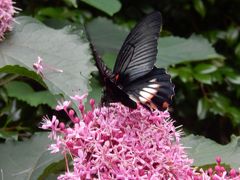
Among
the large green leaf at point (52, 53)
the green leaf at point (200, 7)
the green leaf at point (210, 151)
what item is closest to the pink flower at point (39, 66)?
the large green leaf at point (52, 53)

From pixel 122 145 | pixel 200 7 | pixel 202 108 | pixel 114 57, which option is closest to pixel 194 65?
pixel 202 108

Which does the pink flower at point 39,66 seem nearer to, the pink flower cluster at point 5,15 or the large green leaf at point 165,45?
the pink flower cluster at point 5,15

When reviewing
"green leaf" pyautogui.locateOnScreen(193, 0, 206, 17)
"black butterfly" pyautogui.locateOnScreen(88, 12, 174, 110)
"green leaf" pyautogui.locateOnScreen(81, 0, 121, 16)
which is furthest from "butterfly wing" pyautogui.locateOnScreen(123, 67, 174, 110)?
"green leaf" pyautogui.locateOnScreen(193, 0, 206, 17)

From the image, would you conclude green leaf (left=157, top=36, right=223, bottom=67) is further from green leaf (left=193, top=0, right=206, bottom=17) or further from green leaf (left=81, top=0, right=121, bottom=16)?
green leaf (left=193, top=0, right=206, bottom=17)

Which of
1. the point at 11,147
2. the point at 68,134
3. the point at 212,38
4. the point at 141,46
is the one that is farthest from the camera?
the point at 212,38

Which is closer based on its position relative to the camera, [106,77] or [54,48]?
[106,77]

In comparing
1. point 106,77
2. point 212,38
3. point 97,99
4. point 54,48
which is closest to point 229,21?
point 212,38

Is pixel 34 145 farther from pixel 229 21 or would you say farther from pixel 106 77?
pixel 229 21

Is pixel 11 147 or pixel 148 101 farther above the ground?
pixel 148 101
